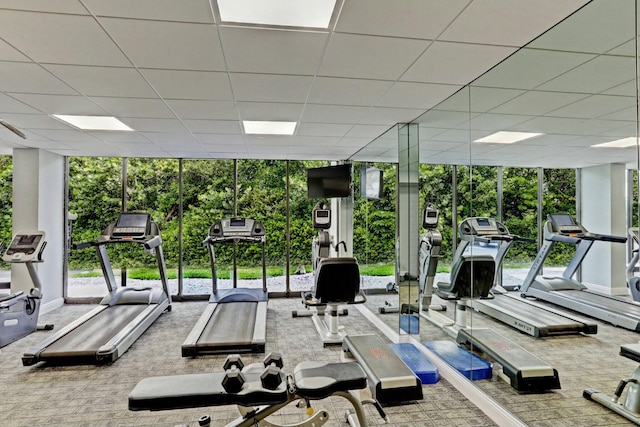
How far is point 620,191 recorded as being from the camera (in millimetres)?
2061

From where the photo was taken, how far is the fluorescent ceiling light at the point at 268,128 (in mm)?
4137

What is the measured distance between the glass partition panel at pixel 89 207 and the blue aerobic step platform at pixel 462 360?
5.85m

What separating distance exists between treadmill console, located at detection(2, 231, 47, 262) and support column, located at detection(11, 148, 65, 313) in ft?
2.76

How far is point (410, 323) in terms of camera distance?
13.6 ft

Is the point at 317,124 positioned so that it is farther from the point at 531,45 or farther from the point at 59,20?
the point at 59,20

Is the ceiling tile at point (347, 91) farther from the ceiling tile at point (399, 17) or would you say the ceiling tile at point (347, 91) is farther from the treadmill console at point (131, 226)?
the treadmill console at point (131, 226)

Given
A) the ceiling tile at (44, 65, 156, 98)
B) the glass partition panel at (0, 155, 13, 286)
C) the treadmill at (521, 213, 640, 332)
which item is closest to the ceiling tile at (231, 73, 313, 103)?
the ceiling tile at (44, 65, 156, 98)

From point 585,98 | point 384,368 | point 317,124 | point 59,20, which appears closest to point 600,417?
point 384,368

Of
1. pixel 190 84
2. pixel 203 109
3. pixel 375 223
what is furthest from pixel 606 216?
pixel 375 223

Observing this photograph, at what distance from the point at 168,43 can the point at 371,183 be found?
3.98 m

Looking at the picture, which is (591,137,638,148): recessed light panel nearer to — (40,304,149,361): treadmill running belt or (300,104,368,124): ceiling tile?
(300,104,368,124): ceiling tile

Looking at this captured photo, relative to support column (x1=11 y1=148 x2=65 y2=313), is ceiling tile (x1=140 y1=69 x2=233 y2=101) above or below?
above

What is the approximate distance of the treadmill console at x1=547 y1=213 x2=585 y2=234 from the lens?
7.92ft

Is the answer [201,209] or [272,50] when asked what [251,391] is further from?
[201,209]
